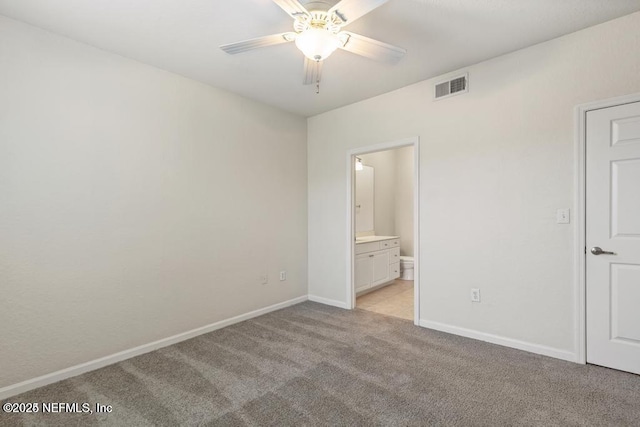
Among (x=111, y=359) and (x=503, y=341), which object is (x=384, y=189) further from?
(x=111, y=359)

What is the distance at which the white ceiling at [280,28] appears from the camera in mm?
2031

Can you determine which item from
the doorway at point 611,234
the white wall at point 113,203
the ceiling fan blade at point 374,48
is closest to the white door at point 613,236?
the doorway at point 611,234

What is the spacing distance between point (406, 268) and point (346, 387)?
3.74 metres

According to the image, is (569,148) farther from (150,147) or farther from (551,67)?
(150,147)

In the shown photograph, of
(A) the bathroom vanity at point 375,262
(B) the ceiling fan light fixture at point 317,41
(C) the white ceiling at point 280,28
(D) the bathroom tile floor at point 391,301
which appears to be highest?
(C) the white ceiling at point 280,28

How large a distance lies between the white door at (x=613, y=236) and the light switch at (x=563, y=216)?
116 mm

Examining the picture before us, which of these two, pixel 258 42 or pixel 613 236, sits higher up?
pixel 258 42

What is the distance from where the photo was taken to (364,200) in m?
5.34

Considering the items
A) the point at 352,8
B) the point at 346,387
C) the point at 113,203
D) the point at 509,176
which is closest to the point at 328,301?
the point at 346,387

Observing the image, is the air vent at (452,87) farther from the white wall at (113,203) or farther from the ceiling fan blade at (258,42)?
the white wall at (113,203)

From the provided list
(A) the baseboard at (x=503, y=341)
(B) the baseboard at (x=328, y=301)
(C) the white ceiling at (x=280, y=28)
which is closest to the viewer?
(C) the white ceiling at (x=280, y=28)

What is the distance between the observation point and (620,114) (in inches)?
87.8

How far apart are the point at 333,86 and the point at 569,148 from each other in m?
2.21

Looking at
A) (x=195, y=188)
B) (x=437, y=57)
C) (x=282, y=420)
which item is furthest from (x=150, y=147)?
(x=437, y=57)
